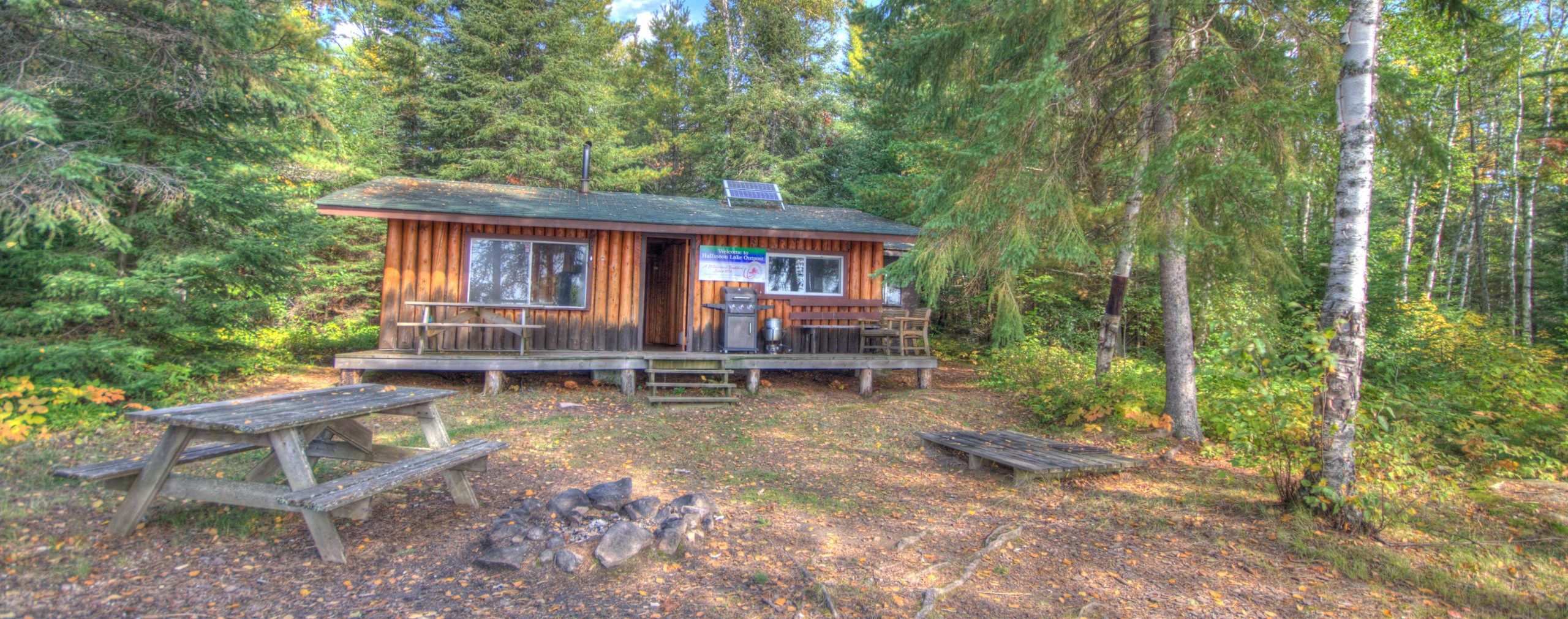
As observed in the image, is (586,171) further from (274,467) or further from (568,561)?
(568,561)

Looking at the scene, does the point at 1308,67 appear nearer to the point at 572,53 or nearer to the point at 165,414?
the point at 165,414

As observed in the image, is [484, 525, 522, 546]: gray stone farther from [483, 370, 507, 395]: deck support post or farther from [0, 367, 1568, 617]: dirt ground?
[483, 370, 507, 395]: deck support post

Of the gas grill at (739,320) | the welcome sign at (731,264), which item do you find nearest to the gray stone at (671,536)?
the gas grill at (739,320)

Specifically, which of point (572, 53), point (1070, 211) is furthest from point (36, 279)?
point (572, 53)

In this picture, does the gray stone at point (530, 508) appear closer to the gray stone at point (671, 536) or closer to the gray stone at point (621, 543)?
the gray stone at point (621, 543)

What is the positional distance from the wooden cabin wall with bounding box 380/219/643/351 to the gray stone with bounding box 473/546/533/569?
6.48 metres

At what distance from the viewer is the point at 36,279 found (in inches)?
268

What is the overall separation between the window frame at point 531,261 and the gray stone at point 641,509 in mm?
5809

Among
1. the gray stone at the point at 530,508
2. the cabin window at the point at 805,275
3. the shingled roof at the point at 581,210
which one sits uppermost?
the shingled roof at the point at 581,210

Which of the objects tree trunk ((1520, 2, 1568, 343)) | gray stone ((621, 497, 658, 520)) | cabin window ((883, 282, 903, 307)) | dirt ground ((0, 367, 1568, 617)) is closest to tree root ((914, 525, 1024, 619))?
dirt ground ((0, 367, 1568, 617))

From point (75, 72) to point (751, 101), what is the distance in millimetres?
15369

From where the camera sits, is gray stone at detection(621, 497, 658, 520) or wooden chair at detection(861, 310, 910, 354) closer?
gray stone at detection(621, 497, 658, 520)

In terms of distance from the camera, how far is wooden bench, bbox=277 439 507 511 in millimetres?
3367

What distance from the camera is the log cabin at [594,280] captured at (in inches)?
360
